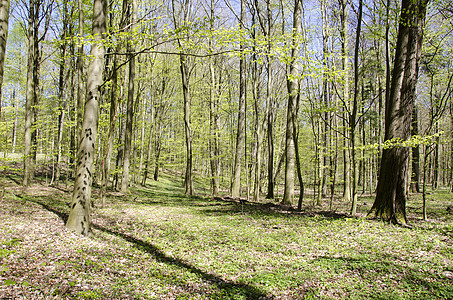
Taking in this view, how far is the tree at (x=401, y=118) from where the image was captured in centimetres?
736

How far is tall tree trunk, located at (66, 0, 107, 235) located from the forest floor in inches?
14.7

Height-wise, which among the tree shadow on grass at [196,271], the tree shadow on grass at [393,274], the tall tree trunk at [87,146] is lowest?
the tree shadow on grass at [196,271]

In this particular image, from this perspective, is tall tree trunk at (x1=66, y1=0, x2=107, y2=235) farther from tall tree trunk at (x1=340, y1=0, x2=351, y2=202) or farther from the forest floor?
tall tree trunk at (x1=340, y1=0, x2=351, y2=202)

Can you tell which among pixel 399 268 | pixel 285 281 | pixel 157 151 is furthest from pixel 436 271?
pixel 157 151

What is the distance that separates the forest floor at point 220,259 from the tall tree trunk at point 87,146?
37cm

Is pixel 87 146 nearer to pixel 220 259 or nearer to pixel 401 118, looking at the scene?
pixel 220 259

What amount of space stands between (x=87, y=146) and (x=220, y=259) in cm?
412

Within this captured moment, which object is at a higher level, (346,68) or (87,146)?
(346,68)

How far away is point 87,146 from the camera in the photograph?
19.1ft

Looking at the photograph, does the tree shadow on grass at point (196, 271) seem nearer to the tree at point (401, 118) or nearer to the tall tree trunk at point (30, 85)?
the tall tree trunk at point (30, 85)

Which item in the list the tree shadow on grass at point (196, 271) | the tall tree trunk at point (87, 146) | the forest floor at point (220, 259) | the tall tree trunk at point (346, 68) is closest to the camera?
the forest floor at point (220, 259)

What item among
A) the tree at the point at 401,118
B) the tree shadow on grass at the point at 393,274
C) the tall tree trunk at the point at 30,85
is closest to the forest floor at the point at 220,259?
the tree shadow on grass at the point at 393,274

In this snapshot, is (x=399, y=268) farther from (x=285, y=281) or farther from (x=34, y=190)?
(x=34, y=190)

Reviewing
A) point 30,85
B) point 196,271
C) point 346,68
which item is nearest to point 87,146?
point 196,271
